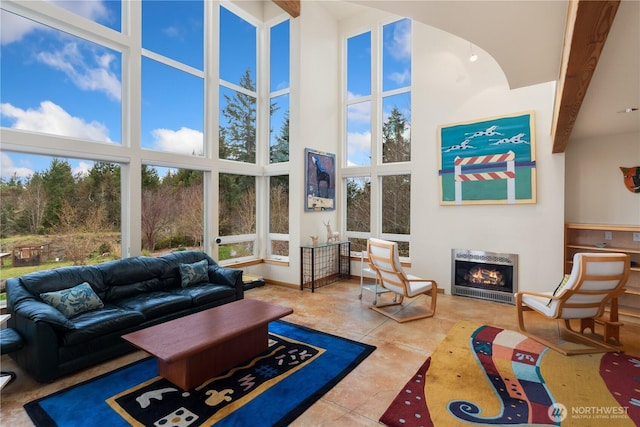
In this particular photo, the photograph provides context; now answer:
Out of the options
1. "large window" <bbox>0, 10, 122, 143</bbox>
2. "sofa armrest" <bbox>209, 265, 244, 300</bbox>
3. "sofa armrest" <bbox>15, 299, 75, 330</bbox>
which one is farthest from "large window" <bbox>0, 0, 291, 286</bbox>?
"sofa armrest" <bbox>15, 299, 75, 330</bbox>

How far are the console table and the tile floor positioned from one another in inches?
10.7

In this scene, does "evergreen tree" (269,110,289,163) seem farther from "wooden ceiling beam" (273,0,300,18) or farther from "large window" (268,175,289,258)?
"wooden ceiling beam" (273,0,300,18)

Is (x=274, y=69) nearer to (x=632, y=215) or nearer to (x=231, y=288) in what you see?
(x=231, y=288)

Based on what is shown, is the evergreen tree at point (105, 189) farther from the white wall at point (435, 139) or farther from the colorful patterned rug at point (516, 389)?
the colorful patterned rug at point (516, 389)

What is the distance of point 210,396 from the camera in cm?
250

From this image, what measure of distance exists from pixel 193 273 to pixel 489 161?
4.80m

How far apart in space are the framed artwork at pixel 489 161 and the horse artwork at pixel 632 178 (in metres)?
1.07

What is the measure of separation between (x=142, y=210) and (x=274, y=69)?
3817mm

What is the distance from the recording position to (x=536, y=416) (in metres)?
2.25

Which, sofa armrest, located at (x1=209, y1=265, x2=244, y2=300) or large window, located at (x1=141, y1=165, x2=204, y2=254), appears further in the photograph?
large window, located at (x1=141, y1=165, x2=204, y2=254)

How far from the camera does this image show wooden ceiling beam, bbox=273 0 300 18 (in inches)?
216

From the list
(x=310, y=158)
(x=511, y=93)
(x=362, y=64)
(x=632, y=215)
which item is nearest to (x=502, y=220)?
(x=632, y=215)

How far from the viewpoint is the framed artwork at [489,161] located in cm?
469

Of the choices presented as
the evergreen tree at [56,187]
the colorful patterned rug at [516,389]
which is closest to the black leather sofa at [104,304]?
the evergreen tree at [56,187]
